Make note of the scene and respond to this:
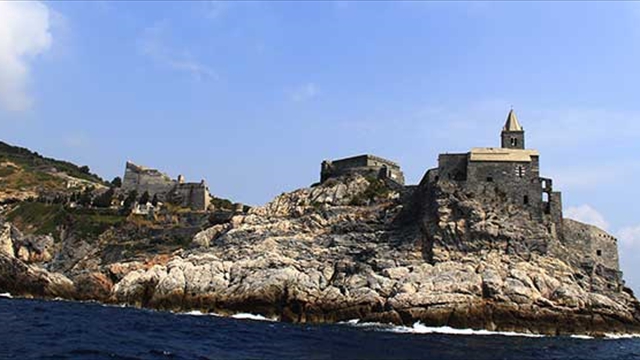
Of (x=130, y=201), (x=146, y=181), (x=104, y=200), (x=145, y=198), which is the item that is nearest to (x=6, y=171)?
(x=104, y=200)

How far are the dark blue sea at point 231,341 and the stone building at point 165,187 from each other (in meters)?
39.9

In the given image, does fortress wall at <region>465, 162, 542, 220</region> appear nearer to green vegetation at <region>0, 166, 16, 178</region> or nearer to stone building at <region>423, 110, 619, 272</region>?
stone building at <region>423, 110, 619, 272</region>

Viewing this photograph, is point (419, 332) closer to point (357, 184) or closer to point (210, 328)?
point (210, 328)

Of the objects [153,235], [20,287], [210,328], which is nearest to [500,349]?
[210,328]

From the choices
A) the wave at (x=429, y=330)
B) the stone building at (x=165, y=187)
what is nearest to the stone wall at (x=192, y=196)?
the stone building at (x=165, y=187)

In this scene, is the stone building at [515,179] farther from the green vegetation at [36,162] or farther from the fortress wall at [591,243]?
the green vegetation at [36,162]

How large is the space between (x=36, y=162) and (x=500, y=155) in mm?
109111

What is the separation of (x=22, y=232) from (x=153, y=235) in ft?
53.7

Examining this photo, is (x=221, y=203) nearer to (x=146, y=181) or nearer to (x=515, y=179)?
(x=146, y=181)

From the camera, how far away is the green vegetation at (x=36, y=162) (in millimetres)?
124500

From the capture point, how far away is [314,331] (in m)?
37.3

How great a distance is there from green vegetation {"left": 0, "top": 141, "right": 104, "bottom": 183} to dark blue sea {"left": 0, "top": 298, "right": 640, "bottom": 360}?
87.6 m

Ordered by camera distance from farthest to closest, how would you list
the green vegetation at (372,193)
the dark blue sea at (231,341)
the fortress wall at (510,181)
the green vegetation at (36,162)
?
1. the green vegetation at (36,162)
2. the green vegetation at (372,193)
3. the fortress wall at (510,181)
4. the dark blue sea at (231,341)

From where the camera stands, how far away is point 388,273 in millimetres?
46562
